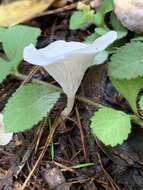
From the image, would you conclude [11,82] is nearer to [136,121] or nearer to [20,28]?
[20,28]

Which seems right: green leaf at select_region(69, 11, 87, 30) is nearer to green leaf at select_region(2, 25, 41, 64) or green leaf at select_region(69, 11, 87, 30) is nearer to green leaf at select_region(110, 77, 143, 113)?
green leaf at select_region(2, 25, 41, 64)

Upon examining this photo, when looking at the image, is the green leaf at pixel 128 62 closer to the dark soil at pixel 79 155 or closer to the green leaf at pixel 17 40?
the dark soil at pixel 79 155

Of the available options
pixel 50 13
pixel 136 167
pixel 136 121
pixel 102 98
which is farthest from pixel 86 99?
pixel 50 13

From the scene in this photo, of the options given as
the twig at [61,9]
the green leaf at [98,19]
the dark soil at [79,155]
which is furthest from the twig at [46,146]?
the twig at [61,9]

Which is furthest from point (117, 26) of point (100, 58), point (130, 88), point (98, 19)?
point (130, 88)

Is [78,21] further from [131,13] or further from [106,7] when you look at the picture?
[131,13]

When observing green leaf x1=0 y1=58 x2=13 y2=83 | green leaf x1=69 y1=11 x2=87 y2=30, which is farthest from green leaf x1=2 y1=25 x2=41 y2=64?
green leaf x1=69 y1=11 x2=87 y2=30
